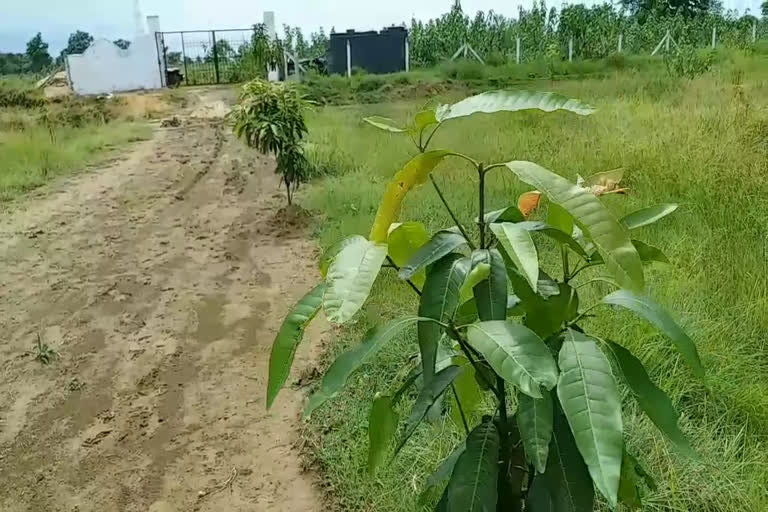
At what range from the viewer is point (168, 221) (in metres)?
5.70

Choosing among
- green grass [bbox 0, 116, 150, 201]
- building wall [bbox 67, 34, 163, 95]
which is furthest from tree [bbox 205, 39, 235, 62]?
green grass [bbox 0, 116, 150, 201]

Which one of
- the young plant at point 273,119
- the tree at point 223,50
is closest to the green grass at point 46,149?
the young plant at point 273,119

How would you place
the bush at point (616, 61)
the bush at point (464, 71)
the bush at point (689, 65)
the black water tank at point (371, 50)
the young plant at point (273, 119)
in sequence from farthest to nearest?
the black water tank at point (371, 50) → the bush at point (464, 71) → the bush at point (616, 61) → the bush at point (689, 65) → the young plant at point (273, 119)

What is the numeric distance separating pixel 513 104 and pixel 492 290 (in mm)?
261

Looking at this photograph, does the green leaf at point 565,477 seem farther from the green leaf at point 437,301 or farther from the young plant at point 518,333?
the green leaf at point 437,301

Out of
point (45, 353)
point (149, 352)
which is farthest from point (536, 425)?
point (45, 353)

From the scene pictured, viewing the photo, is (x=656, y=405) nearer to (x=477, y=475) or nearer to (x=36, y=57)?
(x=477, y=475)

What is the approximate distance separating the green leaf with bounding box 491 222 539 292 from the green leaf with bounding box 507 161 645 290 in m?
0.06

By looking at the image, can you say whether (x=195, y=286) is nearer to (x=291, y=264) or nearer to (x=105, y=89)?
(x=291, y=264)

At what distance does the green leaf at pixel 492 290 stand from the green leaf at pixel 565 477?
0.17 m

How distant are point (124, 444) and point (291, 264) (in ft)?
6.60

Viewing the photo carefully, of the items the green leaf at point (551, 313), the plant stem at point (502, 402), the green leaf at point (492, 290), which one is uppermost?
the green leaf at point (492, 290)

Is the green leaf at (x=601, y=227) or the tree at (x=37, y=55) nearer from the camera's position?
the green leaf at (x=601, y=227)

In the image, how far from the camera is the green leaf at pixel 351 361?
96 centimetres
